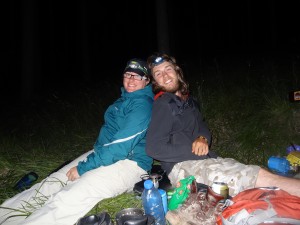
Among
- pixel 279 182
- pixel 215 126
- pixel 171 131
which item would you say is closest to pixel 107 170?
pixel 171 131

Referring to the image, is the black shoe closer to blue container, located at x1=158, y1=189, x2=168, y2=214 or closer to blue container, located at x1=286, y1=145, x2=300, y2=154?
blue container, located at x1=158, y1=189, x2=168, y2=214

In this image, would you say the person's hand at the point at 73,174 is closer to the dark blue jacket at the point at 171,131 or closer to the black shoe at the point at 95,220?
the black shoe at the point at 95,220

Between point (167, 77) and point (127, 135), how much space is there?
860mm

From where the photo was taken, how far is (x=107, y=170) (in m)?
3.08

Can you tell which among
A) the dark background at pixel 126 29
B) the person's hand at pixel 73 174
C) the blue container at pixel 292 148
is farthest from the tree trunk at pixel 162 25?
the dark background at pixel 126 29

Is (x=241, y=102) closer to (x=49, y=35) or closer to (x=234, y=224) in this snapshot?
(x=234, y=224)

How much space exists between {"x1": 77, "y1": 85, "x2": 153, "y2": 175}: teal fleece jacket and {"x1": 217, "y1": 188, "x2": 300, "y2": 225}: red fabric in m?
1.25

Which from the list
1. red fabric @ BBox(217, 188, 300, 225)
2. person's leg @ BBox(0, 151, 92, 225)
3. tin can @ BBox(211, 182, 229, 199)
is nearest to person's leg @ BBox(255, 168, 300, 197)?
red fabric @ BBox(217, 188, 300, 225)

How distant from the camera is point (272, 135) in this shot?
438 cm

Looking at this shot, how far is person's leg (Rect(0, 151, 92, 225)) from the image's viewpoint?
313cm

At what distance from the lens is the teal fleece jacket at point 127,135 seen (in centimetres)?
308

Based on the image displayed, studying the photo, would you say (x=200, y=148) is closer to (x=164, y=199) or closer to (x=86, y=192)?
(x=164, y=199)

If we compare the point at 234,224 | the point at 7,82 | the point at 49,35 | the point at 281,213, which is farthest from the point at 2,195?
the point at 49,35

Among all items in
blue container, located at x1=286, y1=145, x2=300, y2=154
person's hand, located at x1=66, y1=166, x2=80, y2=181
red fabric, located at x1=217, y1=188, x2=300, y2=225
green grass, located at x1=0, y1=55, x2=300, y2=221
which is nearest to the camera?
red fabric, located at x1=217, y1=188, x2=300, y2=225
